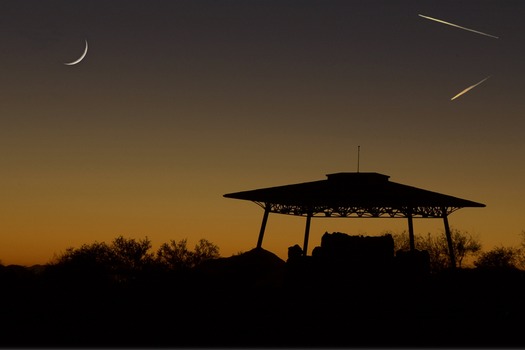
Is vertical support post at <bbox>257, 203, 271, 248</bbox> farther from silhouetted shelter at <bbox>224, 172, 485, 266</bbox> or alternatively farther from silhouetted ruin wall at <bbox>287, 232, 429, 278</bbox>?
silhouetted ruin wall at <bbox>287, 232, 429, 278</bbox>

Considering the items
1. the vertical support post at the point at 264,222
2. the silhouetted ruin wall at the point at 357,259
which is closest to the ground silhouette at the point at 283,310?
the silhouetted ruin wall at the point at 357,259

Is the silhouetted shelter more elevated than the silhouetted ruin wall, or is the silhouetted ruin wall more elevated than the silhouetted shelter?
the silhouetted shelter

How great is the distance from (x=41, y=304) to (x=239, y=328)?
9730mm

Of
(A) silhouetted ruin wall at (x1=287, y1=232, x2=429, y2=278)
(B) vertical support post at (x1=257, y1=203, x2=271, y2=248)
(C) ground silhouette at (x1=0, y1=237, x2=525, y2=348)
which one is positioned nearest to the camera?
(C) ground silhouette at (x1=0, y1=237, x2=525, y2=348)

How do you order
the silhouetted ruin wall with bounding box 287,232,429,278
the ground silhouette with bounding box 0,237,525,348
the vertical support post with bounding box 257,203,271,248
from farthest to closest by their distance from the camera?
1. the vertical support post with bounding box 257,203,271,248
2. the silhouetted ruin wall with bounding box 287,232,429,278
3. the ground silhouette with bounding box 0,237,525,348

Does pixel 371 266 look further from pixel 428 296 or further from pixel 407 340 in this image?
pixel 407 340

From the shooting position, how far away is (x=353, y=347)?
23.9 m

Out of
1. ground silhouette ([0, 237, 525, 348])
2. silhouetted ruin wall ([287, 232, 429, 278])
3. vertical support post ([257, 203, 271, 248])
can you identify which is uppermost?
vertical support post ([257, 203, 271, 248])

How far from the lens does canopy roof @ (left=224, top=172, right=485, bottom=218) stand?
4359 cm

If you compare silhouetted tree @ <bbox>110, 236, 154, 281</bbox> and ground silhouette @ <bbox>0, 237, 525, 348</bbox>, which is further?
silhouetted tree @ <bbox>110, 236, 154, 281</bbox>

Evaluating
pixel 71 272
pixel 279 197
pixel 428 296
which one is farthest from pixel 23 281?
pixel 428 296

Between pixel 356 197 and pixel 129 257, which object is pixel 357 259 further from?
pixel 129 257

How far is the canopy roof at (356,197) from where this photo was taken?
43594 mm

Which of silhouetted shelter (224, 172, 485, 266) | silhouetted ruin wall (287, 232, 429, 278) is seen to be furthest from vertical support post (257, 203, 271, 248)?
silhouetted ruin wall (287, 232, 429, 278)
